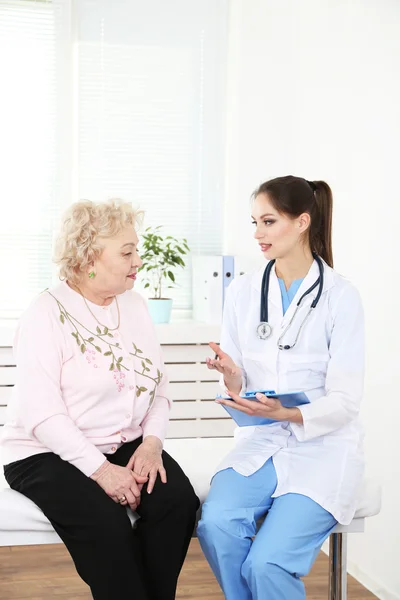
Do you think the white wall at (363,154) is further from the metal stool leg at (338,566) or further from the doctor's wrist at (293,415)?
the doctor's wrist at (293,415)

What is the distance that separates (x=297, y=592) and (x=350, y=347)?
2.06ft

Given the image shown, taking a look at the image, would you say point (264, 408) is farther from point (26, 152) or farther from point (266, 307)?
point (26, 152)

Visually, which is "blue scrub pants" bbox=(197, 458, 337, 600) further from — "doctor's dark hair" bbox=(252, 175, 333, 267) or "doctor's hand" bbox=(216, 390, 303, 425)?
"doctor's dark hair" bbox=(252, 175, 333, 267)

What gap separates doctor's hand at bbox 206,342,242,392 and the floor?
94cm

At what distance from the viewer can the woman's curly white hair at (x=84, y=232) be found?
7.25ft

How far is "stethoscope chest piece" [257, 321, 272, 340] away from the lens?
229cm

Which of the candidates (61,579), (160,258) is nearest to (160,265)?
(160,258)

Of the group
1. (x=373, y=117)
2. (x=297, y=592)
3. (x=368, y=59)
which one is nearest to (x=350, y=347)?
(x=297, y=592)

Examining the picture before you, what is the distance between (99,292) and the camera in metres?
2.26

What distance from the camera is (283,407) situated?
7.00 ft

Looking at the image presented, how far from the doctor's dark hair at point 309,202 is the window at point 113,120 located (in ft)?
6.84

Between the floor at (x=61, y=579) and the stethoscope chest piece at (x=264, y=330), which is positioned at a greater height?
the stethoscope chest piece at (x=264, y=330)

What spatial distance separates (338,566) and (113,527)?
711 millimetres

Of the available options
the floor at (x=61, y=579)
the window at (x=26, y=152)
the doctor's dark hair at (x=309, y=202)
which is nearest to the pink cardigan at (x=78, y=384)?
the doctor's dark hair at (x=309, y=202)
